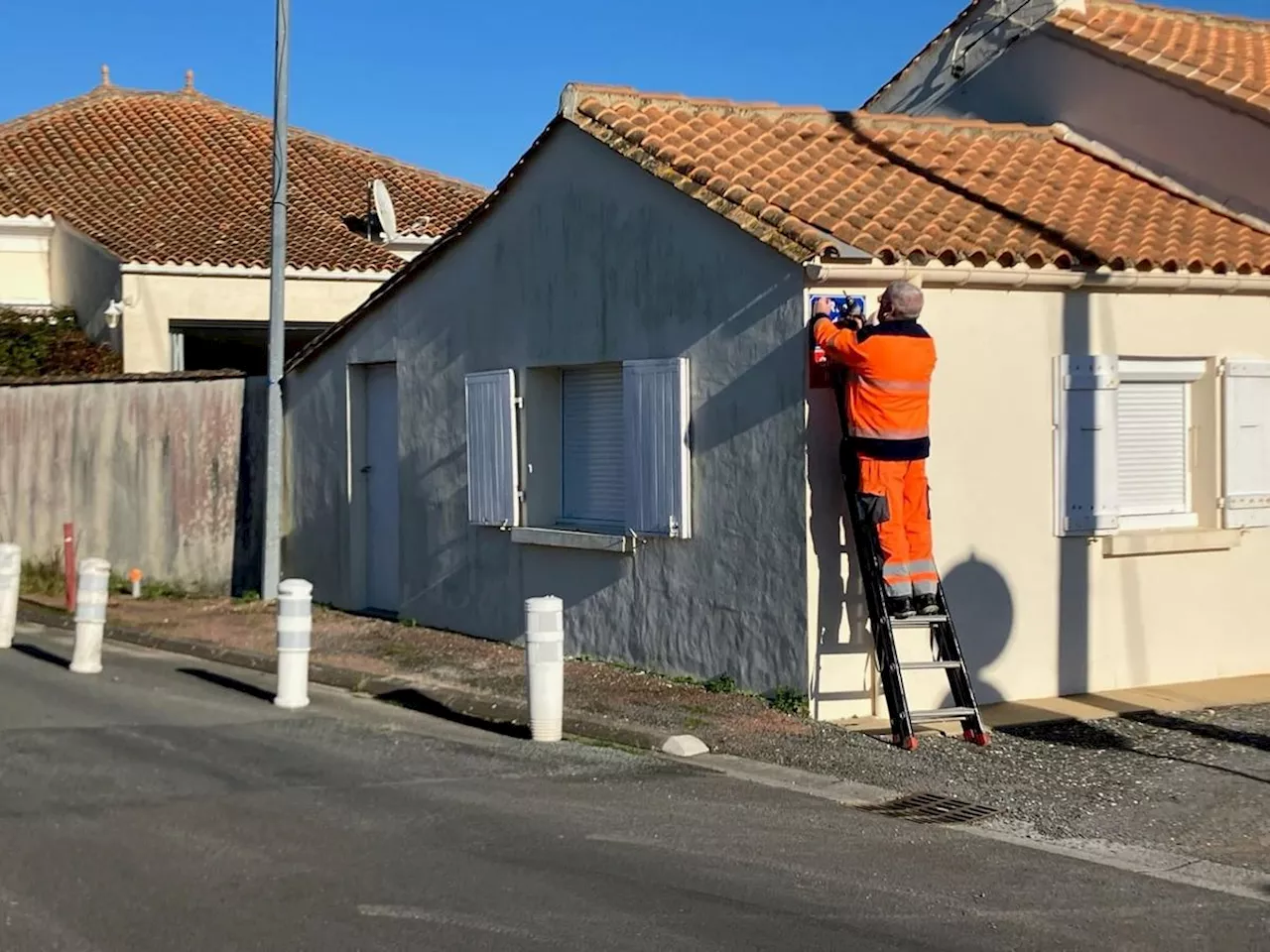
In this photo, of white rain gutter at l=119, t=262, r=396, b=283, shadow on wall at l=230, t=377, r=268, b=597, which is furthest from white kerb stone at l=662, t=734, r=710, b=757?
white rain gutter at l=119, t=262, r=396, b=283

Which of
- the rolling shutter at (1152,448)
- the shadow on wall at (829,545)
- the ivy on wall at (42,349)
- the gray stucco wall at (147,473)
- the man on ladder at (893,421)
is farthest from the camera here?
the ivy on wall at (42,349)

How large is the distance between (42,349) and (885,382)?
676 inches

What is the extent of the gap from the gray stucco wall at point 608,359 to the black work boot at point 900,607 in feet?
2.13

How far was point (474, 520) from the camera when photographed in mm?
12805

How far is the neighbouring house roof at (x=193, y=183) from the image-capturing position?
75.9 ft

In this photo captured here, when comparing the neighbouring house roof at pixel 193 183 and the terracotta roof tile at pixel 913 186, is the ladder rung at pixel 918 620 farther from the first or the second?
the neighbouring house roof at pixel 193 183

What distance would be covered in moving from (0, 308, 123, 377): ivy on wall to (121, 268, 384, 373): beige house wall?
626 mm

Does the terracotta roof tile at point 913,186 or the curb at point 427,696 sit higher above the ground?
the terracotta roof tile at point 913,186

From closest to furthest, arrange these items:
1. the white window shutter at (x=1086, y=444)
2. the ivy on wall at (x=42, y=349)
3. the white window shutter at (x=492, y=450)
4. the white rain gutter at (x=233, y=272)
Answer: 1. the white window shutter at (x=1086, y=444)
2. the white window shutter at (x=492, y=450)
3. the white rain gutter at (x=233, y=272)
4. the ivy on wall at (x=42, y=349)

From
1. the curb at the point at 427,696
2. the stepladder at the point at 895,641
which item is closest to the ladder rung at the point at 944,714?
the stepladder at the point at 895,641

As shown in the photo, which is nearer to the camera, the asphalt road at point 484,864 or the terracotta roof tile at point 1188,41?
the asphalt road at point 484,864

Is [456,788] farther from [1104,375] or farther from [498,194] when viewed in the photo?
[498,194]

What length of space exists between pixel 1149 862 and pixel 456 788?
10.7ft

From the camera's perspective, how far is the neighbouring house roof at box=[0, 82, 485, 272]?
910 inches
